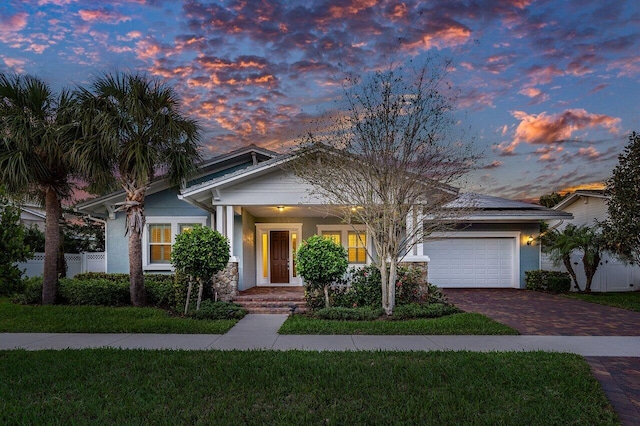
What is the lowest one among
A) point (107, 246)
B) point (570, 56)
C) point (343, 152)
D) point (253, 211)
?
point (107, 246)

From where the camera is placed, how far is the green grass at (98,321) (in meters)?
8.61

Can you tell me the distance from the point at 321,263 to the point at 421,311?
8.58 feet

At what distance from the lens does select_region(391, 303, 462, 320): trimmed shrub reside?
9828mm

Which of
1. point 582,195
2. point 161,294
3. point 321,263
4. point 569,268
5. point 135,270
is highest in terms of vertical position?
point 582,195

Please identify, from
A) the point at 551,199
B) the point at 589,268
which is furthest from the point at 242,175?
the point at 551,199

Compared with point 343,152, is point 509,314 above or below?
below

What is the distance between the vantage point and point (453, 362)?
19.7 ft

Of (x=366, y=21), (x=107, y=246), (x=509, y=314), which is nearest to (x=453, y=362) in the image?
(x=509, y=314)

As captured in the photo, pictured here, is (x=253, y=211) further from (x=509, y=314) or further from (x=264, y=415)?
A: (x=264, y=415)

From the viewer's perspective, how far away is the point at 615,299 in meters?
13.7

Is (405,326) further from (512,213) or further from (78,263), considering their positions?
(78,263)

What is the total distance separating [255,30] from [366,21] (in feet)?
9.35

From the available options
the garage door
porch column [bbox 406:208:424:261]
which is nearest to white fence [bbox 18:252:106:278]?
porch column [bbox 406:208:424:261]

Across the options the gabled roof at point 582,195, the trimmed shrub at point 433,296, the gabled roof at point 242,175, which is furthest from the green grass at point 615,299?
the gabled roof at point 242,175
